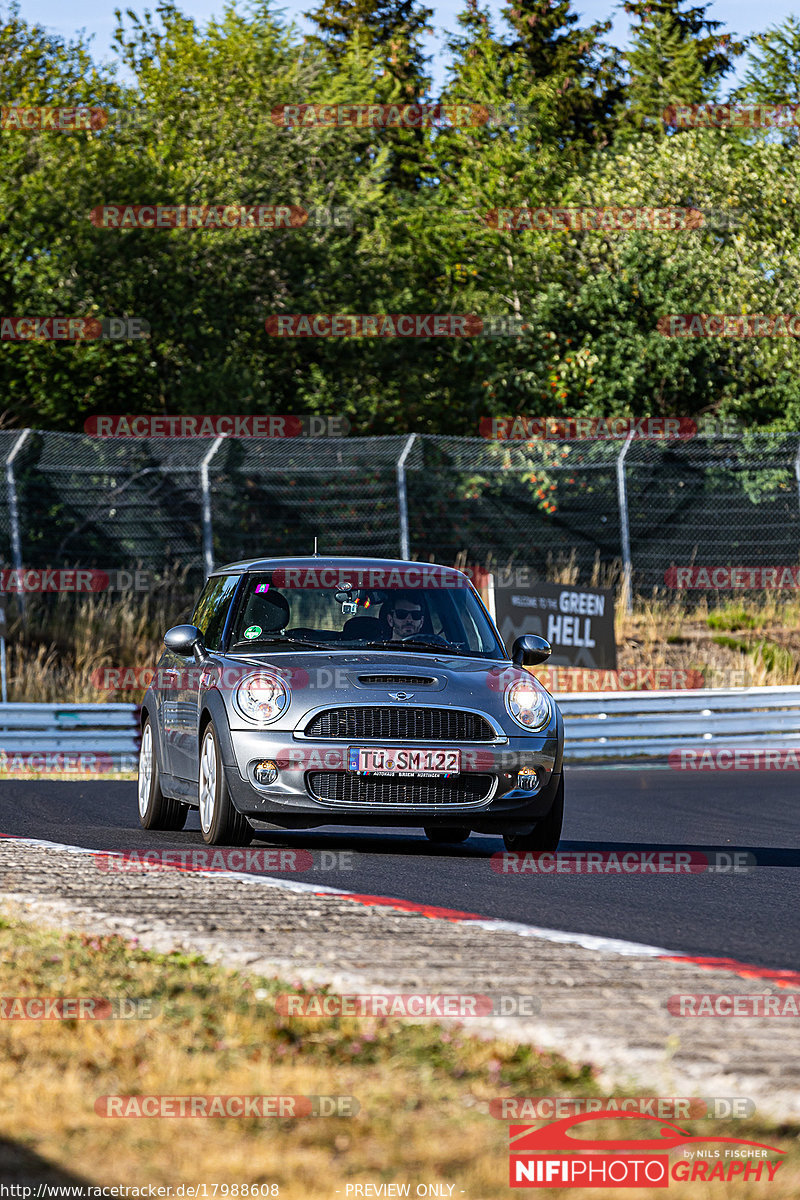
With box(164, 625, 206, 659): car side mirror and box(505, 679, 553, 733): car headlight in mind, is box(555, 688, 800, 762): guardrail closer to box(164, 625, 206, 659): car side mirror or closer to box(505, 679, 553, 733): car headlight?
box(164, 625, 206, 659): car side mirror

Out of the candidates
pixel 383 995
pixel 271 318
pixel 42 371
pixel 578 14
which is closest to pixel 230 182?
pixel 271 318

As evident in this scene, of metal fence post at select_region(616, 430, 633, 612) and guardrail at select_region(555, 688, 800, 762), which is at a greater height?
metal fence post at select_region(616, 430, 633, 612)

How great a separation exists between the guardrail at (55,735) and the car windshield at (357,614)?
7652 mm

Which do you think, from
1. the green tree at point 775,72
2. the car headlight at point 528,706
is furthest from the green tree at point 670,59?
the car headlight at point 528,706

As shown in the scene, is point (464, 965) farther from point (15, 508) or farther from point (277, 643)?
point (15, 508)

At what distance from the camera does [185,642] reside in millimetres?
9938

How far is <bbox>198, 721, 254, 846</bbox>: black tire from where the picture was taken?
29.7ft

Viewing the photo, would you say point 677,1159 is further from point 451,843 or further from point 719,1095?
point 451,843

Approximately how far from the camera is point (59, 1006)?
4688 mm

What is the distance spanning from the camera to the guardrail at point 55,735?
17578mm

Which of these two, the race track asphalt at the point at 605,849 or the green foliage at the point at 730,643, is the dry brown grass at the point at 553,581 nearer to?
the green foliage at the point at 730,643

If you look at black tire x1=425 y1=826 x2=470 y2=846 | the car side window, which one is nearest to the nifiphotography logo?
the car side window

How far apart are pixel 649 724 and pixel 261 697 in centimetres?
1102

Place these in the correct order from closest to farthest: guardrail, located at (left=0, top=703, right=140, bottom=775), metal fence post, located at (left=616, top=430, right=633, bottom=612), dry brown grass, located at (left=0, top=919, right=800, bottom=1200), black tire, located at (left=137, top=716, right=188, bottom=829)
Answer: dry brown grass, located at (left=0, top=919, right=800, bottom=1200) → black tire, located at (left=137, top=716, right=188, bottom=829) → guardrail, located at (left=0, top=703, right=140, bottom=775) → metal fence post, located at (left=616, top=430, right=633, bottom=612)
